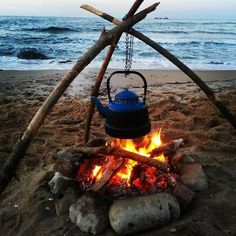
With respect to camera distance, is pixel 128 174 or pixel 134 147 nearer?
pixel 128 174

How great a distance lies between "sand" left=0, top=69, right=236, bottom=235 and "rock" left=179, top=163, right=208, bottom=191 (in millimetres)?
90

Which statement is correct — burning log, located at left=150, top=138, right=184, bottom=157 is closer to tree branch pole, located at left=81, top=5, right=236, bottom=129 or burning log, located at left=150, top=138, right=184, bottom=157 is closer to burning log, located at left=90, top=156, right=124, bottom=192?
burning log, located at left=90, top=156, right=124, bottom=192

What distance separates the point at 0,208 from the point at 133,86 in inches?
237

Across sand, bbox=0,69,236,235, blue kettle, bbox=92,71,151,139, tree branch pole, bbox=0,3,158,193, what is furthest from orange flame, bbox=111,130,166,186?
tree branch pole, bbox=0,3,158,193

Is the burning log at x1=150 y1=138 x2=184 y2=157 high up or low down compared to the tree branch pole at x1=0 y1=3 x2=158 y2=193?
down

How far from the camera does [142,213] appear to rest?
117 inches

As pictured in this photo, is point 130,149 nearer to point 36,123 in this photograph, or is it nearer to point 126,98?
point 126,98

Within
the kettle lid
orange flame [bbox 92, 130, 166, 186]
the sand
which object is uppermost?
the kettle lid

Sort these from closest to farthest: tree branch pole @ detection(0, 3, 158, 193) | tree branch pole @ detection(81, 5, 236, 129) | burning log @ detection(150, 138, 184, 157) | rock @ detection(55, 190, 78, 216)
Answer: tree branch pole @ detection(0, 3, 158, 193) → rock @ detection(55, 190, 78, 216) → tree branch pole @ detection(81, 5, 236, 129) → burning log @ detection(150, 138, 184, 157)

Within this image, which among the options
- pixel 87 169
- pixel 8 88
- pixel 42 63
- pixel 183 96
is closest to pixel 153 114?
pixel 183 96

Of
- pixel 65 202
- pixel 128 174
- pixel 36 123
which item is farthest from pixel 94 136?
pixel 36 123

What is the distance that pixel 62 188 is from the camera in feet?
11.6

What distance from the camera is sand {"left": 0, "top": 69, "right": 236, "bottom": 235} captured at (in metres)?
3.22

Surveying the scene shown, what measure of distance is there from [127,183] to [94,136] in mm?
2413
